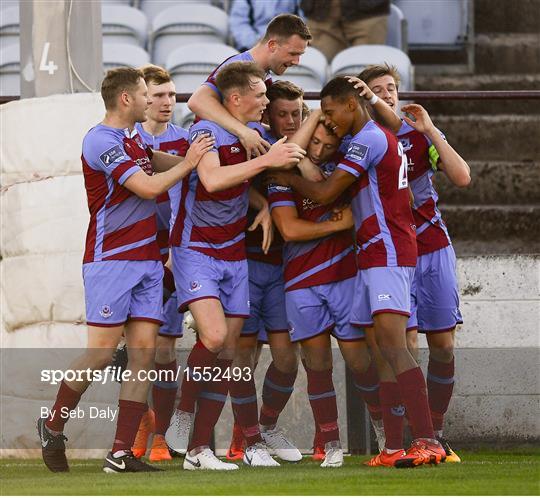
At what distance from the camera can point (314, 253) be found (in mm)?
6266

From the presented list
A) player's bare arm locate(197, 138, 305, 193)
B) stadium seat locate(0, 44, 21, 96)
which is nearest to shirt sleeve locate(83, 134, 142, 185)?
player's bare arm locate(197, 138, 305, 193)

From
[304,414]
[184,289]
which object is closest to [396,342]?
[184,289]

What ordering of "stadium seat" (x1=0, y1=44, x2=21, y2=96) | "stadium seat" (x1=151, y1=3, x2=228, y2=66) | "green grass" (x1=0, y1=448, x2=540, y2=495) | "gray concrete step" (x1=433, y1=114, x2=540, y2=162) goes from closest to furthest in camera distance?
"green grass" (x1=0, y1=448, x2=540, y2=495)
"gray concrete step" (x1=433, y1=114, x2=540, y2=162)
"stadium seat" (x1=0, y1=44, x2=21, y2=96)
"stadium seat" (x1=151, y1=3, x2=228, y2=66)

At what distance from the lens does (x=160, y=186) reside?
19.4 feet

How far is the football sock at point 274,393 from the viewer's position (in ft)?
21.4

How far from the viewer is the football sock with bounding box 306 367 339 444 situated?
6.13 metres

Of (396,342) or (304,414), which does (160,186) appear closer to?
(396,342)

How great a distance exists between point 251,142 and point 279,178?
222 mm

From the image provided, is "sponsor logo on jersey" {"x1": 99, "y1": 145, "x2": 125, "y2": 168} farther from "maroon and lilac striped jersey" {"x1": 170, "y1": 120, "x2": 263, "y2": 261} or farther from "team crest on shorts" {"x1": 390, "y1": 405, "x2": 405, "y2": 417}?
"team crest on shorts" {"x1": 390, "y1": 405, "x2": 405, "y2": 417}

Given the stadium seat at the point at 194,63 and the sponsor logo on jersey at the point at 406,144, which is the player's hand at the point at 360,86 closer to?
the sponsor logo on jersey at the point at 406,144

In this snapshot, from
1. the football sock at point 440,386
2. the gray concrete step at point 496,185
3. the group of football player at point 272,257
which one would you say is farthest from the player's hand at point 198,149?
the gray concrete step at point 496,185

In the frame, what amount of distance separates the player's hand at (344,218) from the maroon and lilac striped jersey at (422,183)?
55 centimetres

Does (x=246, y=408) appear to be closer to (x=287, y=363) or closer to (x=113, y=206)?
(x=287, y=363)

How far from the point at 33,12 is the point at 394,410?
3.17 metres
